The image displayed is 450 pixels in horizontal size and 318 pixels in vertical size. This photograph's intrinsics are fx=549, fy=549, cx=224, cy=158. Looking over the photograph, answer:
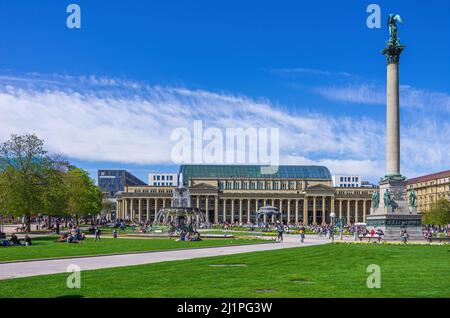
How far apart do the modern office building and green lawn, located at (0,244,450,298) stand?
143285 mm

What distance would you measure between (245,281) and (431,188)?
165834 millimetres

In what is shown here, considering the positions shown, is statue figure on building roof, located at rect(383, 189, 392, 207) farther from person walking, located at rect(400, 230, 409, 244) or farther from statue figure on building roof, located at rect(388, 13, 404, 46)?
statue figure on building roof, located at rect(388, 13, 404, 46)

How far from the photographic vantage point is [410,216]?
2399 inches

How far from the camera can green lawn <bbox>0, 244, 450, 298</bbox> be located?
59.0 ft

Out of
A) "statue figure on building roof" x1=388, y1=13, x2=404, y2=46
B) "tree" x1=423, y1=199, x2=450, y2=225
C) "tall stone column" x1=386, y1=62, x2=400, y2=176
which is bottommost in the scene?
"tree" x1=423, y1=199, x2=450, y2=225

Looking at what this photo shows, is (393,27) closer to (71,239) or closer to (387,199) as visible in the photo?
(387,199)

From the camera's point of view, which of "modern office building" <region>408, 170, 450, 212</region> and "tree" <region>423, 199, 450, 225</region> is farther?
"modern office building" <region>408, 170, 450, 212</region>

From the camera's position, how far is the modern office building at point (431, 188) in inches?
6414

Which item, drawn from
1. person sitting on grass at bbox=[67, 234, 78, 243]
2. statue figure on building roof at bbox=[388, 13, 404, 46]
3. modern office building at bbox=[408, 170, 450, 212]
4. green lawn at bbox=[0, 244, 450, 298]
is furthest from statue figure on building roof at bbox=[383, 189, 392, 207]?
modern office building at bbox=[408, 170, 450, 212]

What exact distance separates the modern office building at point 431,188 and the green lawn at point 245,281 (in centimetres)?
14328

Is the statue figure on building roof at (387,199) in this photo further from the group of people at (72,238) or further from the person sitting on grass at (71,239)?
the person sitting on grass at (71,239)

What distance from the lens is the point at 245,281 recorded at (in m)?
21.1

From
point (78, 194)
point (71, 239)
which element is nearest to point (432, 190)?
point (78, 194)

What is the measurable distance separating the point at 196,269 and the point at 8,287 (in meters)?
8.96
